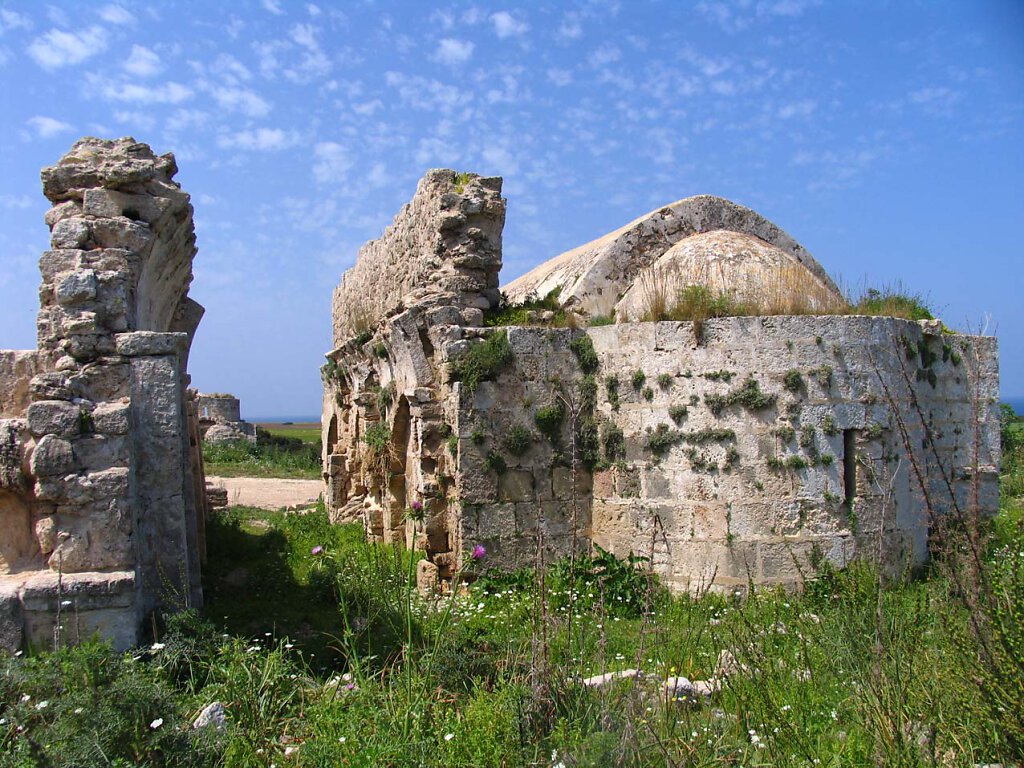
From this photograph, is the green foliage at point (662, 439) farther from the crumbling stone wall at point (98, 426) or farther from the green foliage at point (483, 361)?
the crumbling stone wall at point (98, 426)

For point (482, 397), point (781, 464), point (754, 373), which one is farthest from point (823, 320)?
point (482, 397)

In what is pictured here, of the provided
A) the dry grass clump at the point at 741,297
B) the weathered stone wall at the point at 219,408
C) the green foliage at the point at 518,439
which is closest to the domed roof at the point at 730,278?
the dry grass clump at the point at 741,297

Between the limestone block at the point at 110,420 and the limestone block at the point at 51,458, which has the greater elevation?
the limestone block at the point at 110,420

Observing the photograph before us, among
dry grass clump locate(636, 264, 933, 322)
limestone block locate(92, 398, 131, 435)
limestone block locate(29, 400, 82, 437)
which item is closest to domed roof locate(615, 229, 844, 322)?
dry grass clump locate(636, 264, 933, 322)

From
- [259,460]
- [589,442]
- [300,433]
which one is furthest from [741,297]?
[300,433]

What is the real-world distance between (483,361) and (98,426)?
3.75 meters

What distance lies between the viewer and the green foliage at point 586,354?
8125 millimetres

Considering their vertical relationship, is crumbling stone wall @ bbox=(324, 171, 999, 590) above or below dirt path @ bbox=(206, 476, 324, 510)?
above

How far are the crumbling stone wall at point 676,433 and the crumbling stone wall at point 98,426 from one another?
2.84 meters

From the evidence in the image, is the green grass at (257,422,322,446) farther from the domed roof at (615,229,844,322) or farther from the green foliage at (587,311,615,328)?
the domed roof at (615,229,844,322)

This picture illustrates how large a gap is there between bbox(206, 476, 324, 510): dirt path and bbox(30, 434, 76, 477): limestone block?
9290 millimetres

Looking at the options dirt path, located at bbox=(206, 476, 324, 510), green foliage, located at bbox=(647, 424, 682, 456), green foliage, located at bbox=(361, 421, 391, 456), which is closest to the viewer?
green foliage, located at bbox=(647, 424, 682, 456)

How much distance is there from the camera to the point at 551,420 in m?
8.02

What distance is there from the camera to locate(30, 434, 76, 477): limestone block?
475cm
